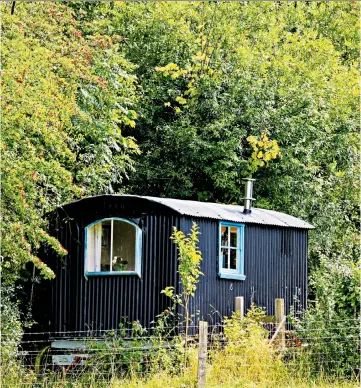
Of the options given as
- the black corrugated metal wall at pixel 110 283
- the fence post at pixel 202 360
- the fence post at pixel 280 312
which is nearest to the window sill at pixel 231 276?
the fence post at pixel 280 312

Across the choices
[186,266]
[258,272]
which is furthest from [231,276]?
[186,266]

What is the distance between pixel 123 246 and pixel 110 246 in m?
0.25

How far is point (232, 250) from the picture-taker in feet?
60.2

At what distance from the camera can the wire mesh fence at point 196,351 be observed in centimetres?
1485

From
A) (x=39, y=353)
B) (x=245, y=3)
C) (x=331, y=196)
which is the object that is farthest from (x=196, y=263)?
(x=245, y=3)

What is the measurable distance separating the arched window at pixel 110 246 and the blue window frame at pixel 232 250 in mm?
1775

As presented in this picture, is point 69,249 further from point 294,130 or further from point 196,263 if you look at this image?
point 294,130

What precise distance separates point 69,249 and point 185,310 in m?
2.78

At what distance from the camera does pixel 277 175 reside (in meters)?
24.9

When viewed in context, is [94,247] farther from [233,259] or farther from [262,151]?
[262,151]

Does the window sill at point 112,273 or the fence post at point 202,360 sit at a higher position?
the window sill at point 112,273

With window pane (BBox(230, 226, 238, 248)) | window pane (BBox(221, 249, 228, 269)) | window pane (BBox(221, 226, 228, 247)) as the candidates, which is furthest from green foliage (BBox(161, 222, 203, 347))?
window pane (BBox(230, 226, 238, 248))

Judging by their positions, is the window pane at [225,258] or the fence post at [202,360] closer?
the fence post at [202,360]

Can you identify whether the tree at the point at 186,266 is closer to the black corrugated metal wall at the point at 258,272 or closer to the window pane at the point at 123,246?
the black corrugated metal wall at the point at 258,272
